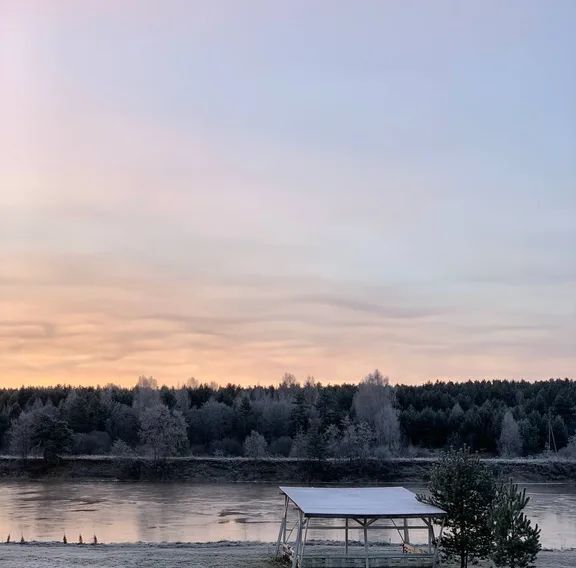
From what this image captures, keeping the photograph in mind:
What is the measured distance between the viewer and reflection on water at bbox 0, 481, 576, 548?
1531 inches

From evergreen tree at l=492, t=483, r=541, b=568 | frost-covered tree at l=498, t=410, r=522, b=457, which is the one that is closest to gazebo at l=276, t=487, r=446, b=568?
evergreen tree at l=492, t=483, r=541, b=568

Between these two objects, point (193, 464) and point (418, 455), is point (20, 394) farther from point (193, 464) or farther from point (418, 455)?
point (418, 455)

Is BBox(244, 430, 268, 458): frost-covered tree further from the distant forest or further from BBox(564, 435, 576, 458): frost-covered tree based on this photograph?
BBox(564, 435, 576, 458): frost-covered tree

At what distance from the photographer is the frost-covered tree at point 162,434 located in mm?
84938

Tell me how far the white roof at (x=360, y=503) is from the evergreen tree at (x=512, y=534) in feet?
4.97

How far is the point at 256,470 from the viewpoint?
271ft

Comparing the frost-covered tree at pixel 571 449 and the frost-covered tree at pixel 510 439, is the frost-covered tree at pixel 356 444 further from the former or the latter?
the frost-covered tree at pixel 571 449

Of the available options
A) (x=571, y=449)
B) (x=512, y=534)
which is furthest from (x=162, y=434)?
(x=512, y=534)

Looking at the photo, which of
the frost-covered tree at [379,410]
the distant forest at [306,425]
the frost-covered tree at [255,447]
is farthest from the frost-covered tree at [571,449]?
the frost-covered tree at [255,447]

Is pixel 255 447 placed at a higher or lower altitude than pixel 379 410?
lower

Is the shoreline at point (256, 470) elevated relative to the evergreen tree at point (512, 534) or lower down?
lower down

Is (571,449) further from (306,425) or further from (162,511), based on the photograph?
(162,511)

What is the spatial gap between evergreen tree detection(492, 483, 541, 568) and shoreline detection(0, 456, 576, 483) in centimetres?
5890

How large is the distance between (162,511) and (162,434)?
35143mm
